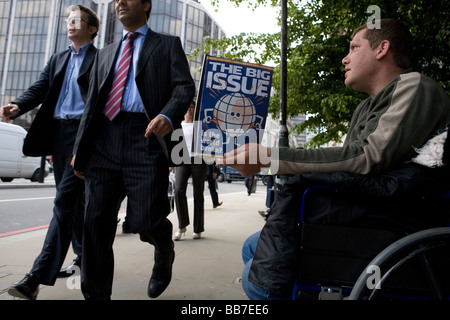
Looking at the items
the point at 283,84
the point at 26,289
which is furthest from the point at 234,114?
the point at 283,84

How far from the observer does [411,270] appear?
114 centimetres

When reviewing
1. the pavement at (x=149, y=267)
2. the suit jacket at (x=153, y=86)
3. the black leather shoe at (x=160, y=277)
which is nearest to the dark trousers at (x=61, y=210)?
the pavement at (x=149, y=267)

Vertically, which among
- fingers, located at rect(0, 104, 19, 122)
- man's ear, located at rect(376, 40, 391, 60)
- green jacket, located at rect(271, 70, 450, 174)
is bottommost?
green jacket, located at rect(271, 70, 450, 174)

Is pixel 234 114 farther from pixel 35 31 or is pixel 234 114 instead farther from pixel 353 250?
pixel 35 31

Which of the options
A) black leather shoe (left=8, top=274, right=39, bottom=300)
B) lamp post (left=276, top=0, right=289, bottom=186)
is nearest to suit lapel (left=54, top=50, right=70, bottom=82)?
black leather shoe (left=8, top=274, right=39, bottom=300)

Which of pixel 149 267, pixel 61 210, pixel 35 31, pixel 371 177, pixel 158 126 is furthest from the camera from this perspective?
pixel 35 31

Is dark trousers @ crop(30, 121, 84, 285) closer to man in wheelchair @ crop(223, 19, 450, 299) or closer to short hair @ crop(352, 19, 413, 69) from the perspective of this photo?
man in wheelchair @ crop(223, 19, 450, 299)

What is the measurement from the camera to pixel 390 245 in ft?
3.58

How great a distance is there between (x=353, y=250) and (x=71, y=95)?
2441 mm

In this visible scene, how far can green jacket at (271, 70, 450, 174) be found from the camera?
116cm

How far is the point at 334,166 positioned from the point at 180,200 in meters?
3.55

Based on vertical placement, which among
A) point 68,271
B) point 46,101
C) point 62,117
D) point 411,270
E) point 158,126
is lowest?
point 68,271

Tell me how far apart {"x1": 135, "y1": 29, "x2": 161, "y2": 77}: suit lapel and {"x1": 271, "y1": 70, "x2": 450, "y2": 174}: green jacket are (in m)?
1.26
